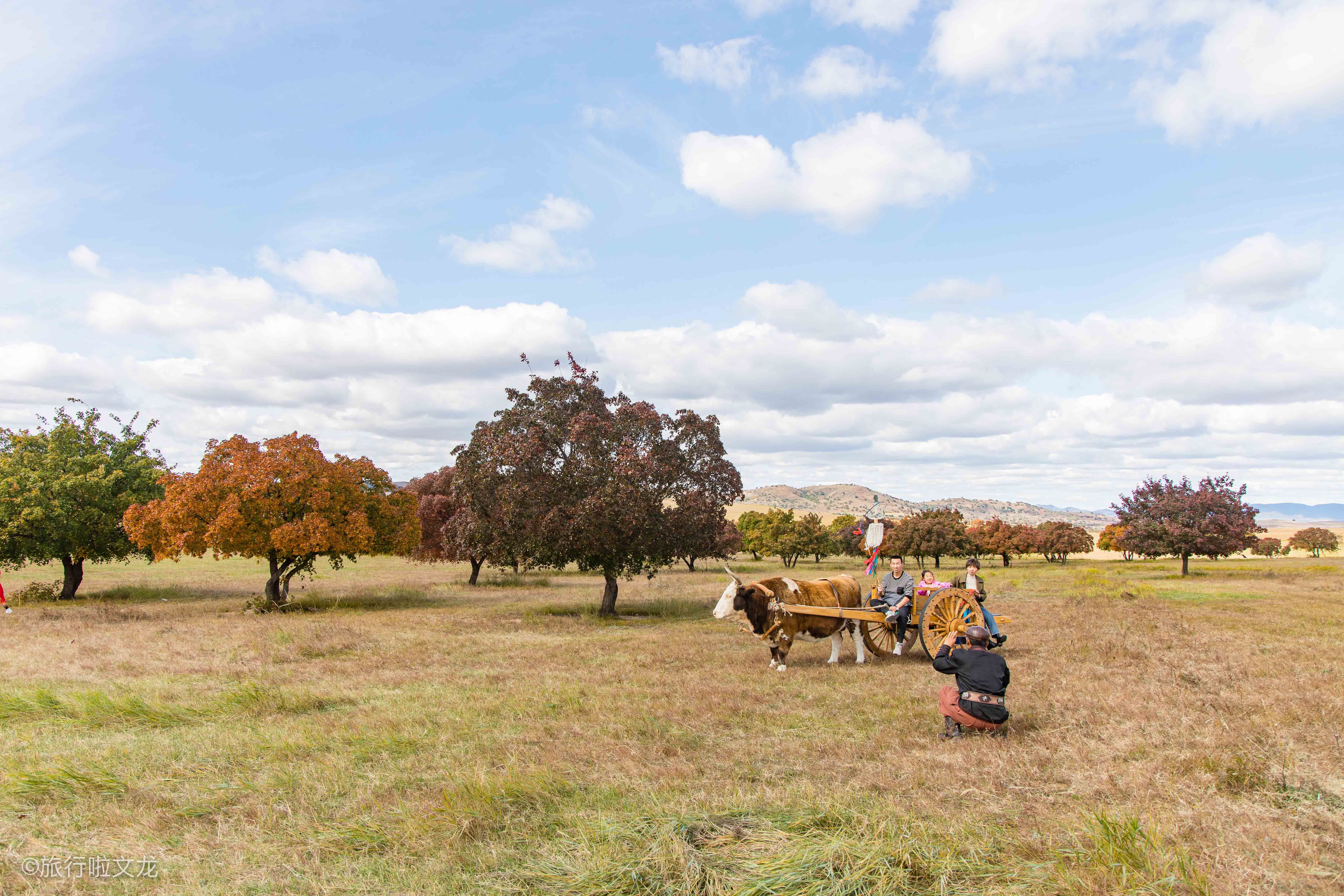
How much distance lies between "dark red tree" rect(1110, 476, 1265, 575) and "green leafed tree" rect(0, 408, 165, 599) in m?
51.1

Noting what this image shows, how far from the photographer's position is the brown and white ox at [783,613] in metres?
13.9

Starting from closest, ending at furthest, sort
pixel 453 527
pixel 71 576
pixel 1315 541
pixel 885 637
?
pixel 885 637 < pixel 71 576 < pixel 453 527 < pixel 1315 541

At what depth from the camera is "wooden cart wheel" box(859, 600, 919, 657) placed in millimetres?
14734

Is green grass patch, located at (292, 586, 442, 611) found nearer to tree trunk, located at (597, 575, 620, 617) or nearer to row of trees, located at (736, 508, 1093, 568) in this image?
tree trunk, located at (597, 575, 620, 617)

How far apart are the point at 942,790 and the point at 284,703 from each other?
9090 mm

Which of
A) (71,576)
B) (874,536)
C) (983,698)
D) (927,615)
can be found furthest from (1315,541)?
(71,576)

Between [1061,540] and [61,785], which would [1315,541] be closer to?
[1061,540]

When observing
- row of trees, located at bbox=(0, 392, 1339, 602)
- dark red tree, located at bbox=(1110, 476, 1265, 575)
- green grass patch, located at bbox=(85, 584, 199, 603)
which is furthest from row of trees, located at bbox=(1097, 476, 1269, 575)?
green grass patch, located at bbox=(85, 584, 199, 603)

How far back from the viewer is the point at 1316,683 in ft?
36.9

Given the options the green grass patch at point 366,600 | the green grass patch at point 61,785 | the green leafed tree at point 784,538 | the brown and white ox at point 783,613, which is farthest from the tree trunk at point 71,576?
the green leafed tree at point 784,538

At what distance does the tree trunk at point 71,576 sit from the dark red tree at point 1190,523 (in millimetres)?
53075

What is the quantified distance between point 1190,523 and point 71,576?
56.1 metres

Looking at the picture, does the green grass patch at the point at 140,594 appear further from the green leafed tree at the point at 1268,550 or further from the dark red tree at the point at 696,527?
the green leafed tree at the point at 1268,550

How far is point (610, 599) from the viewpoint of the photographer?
934 inches
